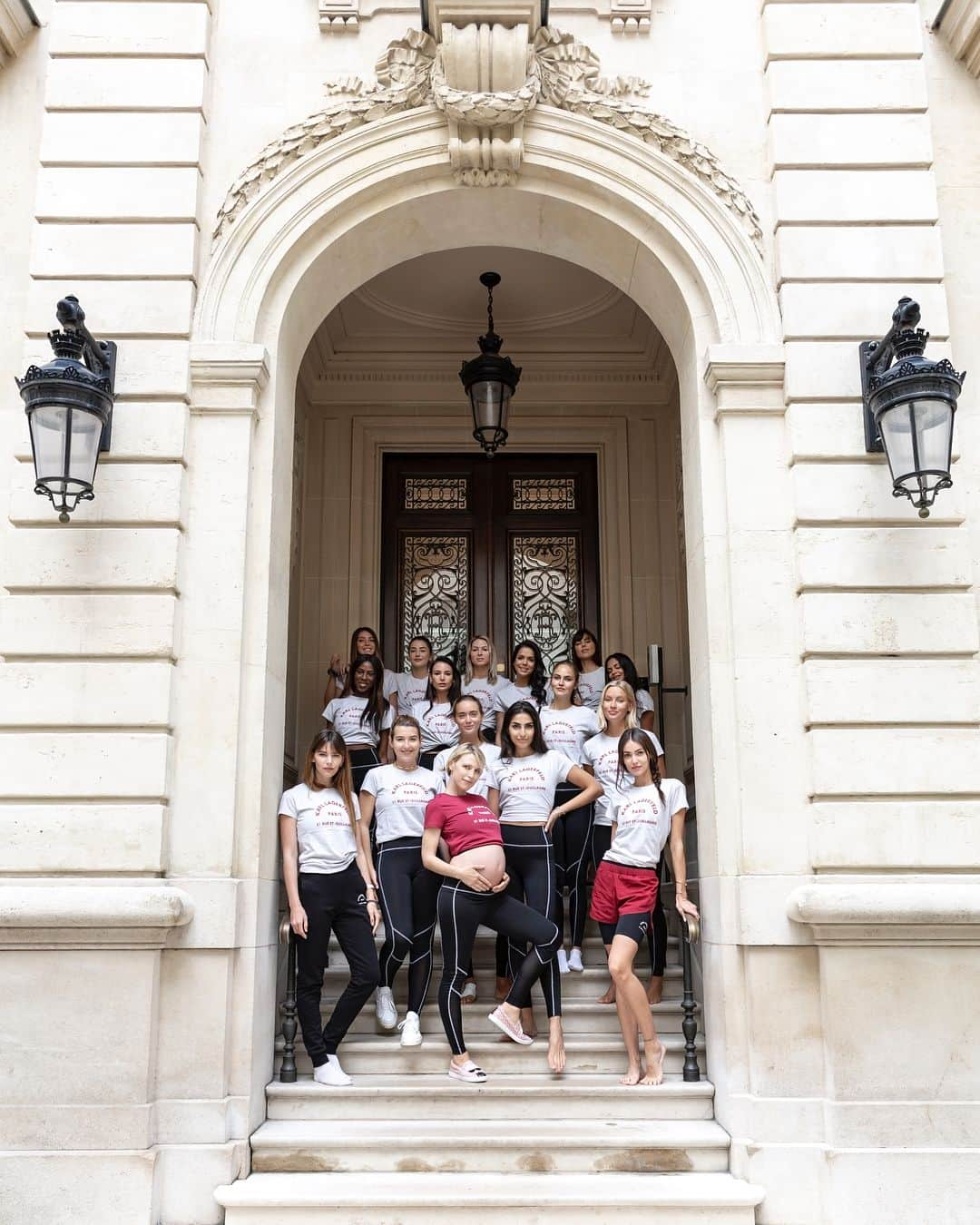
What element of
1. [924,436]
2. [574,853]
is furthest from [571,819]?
[924,436]

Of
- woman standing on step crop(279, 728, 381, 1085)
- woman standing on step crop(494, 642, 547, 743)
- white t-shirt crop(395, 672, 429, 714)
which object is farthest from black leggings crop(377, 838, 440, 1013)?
white t-shirt crop(395, 672, 429, 714)

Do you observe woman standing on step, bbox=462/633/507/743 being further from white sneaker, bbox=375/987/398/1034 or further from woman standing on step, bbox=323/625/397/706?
white sneaker, bbox=375/987/398/1034

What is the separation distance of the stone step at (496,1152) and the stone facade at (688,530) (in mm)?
241

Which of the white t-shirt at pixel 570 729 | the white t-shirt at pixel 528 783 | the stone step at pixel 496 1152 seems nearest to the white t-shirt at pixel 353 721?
the white t-shirt at pixel 570 729

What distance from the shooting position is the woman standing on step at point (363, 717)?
8000 mm

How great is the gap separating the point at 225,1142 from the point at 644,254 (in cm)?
581

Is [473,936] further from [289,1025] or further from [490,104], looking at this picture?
[490,104]

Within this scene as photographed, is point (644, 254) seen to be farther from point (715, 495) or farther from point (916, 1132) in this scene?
point (916, 1132)

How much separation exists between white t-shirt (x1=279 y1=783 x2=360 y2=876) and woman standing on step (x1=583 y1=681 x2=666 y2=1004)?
5.30ft

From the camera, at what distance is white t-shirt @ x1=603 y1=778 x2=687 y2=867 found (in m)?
6.53

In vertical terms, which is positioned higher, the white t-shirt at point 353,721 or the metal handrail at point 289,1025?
the white t-shirt at point 353,721

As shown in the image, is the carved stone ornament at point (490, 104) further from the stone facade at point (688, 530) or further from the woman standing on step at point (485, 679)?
the woman standing on step at point (485, 679)

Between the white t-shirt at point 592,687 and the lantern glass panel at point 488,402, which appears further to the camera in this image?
the lantern glass panel at point 488,402

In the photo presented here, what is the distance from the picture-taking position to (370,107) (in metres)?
7.15
